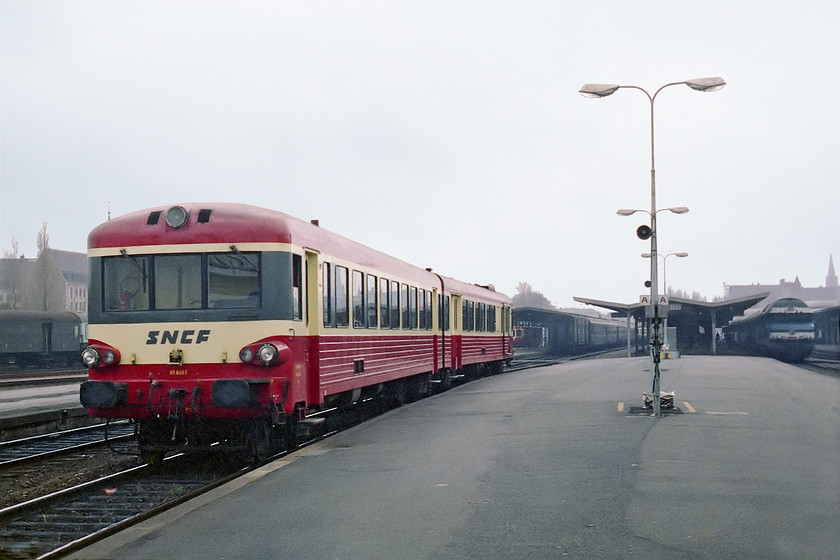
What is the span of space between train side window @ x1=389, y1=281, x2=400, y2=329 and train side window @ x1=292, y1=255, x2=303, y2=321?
574cm

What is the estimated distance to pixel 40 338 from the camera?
153 feet

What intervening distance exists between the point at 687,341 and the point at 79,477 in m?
51.1

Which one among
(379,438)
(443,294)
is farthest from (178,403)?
(443,294)

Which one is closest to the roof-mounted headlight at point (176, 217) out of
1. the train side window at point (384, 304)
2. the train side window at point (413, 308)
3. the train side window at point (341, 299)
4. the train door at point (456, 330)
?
the train side window at point (341, 299)

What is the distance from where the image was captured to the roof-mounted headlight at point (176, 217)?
11.4 m

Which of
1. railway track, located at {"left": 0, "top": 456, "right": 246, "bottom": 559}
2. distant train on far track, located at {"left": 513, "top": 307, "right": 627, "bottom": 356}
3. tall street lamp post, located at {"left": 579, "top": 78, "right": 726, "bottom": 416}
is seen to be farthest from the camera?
distant train on far track, located at {"left": 513, "top": 307, "right": 627, "bottom": 356}

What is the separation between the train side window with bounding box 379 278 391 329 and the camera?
16734 mm

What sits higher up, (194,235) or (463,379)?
(194,235)

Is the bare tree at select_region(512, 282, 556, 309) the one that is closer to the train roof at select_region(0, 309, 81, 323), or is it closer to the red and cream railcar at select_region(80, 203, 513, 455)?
the train roof at select_region(0, 309, 81, 323)

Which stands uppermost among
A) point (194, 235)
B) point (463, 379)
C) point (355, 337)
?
point (194, 235)

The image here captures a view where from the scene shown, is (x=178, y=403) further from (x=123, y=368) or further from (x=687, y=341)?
(x=687, y=341)

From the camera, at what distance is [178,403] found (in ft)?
35.7

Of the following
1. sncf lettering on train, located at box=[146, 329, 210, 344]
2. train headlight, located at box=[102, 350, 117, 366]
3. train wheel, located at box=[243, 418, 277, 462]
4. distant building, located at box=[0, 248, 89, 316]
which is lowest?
train wheel, located at box=[243, 418, 277, 462]

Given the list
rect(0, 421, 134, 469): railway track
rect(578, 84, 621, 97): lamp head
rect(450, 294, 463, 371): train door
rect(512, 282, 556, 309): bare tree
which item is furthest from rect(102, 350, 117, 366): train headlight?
rect(512, 282, 556, 309): bare tree
